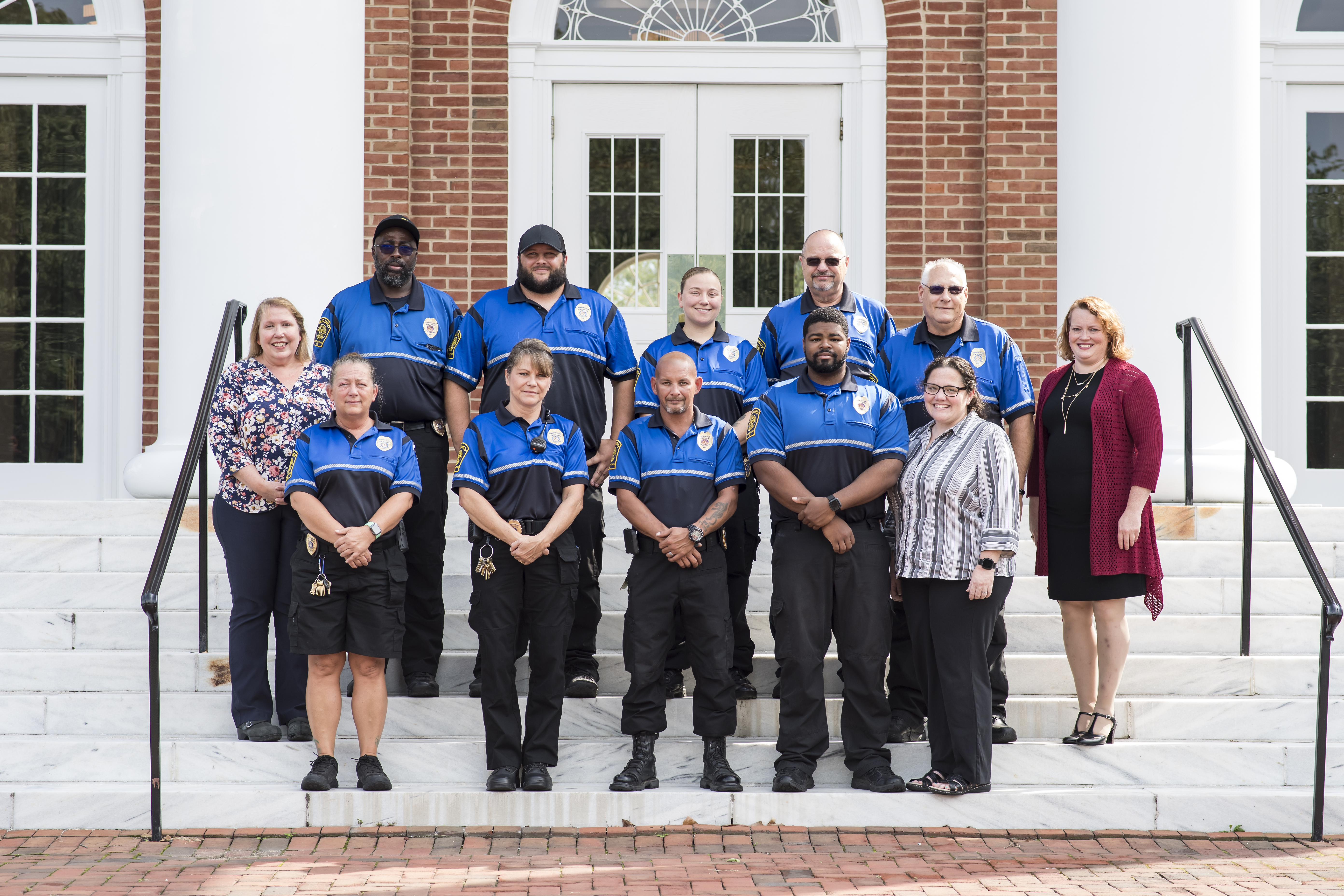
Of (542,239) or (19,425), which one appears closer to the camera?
(542,239)

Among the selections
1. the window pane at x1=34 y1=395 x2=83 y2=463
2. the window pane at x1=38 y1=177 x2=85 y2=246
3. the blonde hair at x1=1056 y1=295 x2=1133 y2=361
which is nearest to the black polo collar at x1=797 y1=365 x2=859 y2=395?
the blonde hair at x1=1056 y1=295 x2=1133 y2=361

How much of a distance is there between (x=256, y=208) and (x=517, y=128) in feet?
6.75

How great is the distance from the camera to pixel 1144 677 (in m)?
5.75

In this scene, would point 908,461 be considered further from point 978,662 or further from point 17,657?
point 17,657

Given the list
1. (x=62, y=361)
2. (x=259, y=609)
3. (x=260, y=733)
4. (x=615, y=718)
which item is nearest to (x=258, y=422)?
(x=259, y=609)

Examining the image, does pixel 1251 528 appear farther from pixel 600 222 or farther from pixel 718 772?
pixel 600 222

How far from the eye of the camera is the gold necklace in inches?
214

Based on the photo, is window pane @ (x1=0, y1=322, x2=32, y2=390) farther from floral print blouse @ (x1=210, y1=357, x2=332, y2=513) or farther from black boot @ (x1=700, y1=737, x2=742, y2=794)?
black boot @ (x1=700, y1=737, x2=742, y2=794)

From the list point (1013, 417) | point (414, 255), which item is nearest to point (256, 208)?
point (414, 255)

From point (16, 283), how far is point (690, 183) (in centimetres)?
463

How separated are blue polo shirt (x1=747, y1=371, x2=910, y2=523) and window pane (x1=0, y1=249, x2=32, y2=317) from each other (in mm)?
5998

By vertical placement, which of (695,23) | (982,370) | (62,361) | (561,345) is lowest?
(982,370)

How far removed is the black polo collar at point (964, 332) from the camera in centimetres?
554

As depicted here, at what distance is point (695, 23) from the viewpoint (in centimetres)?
882
